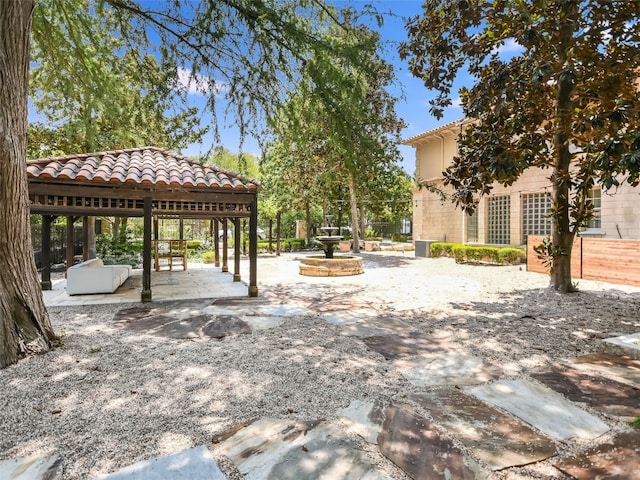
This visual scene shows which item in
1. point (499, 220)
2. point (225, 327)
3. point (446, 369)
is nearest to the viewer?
point (446, 369)

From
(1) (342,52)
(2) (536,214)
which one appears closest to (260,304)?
(1) (342,52)

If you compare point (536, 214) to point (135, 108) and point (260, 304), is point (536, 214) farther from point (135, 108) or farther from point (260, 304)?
point (135, 108)

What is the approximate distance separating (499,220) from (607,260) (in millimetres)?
7045

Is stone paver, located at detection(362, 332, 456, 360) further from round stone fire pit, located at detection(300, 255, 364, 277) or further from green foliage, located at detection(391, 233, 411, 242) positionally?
green foliage, located at detection(391, 233, 411, 242)

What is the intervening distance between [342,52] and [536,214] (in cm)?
1266

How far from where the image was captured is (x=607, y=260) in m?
9.39

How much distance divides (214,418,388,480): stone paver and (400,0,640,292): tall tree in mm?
4954

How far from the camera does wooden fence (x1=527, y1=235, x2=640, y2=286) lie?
28.8ft

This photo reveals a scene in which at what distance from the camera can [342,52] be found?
15.1ft

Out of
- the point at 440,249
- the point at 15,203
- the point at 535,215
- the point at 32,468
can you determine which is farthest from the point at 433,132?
the point at 32,468

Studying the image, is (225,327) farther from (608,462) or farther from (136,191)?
(608,462)

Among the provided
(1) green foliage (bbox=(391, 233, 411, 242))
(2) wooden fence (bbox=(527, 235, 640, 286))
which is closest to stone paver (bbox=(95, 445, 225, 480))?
(2) wooden fence (bbox=(527, 235, 640, 286))

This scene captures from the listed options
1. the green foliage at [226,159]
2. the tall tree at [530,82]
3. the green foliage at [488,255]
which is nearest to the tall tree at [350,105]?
the green foliage at [226,159]

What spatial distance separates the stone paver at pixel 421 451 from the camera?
6.76 feet
